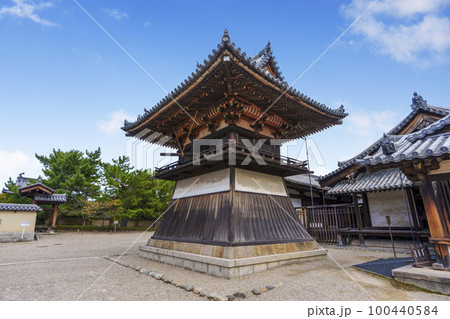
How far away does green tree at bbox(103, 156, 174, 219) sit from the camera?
30516 mm

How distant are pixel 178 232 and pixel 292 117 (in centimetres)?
737

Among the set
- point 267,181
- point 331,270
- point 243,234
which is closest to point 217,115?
point 267,181

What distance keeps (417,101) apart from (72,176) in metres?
35.1

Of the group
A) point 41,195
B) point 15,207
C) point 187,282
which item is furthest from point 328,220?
point 41,195

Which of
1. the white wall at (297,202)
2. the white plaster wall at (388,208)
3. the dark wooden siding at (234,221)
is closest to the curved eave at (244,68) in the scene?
the dark wooden siding at (234,221)

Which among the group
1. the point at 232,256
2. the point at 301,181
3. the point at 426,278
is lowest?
the point at 426,278

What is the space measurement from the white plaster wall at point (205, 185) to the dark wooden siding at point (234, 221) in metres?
0.25

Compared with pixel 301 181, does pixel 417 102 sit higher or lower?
higher

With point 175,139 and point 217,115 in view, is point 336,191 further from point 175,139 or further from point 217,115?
point 175,139

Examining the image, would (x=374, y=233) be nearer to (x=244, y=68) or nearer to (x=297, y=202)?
(x=297, y=202)

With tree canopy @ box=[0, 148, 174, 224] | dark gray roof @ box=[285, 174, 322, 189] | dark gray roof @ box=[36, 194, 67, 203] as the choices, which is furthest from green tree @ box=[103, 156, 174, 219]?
dark gray roof @ box=[285, 174, 322, 189]

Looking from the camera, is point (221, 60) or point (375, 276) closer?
point (375, 276)

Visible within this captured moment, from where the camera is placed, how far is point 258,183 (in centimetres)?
942

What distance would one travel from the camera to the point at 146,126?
453 inches
